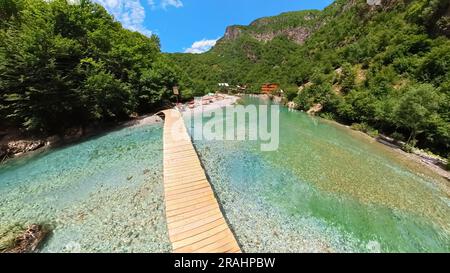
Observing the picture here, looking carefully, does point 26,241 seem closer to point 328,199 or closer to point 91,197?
point 91,197

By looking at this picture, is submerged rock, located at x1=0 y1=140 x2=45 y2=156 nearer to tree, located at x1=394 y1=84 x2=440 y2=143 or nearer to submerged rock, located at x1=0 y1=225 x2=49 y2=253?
submerged rock, located at x1=0 y1=225 x2=49 y2=253

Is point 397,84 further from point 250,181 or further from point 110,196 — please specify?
point 110,196

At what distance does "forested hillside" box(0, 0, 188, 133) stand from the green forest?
0.07 meters

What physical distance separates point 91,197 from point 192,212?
17.5 feet

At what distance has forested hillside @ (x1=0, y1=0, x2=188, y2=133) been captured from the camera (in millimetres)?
13055

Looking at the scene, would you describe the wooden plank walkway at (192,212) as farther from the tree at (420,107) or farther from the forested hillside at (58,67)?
the tree at (420,107)

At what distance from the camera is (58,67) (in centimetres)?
1502

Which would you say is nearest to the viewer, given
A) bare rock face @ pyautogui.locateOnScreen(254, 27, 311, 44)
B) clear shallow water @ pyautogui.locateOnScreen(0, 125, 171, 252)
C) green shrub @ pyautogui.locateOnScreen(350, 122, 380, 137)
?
clear shallow water @ pyautogui.locateOnScreen(0, 125, 171, 252)

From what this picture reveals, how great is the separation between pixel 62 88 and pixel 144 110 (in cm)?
1091

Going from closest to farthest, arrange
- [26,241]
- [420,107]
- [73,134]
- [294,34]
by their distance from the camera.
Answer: [26,241]
[420,107]
[73,134]
[294,34]

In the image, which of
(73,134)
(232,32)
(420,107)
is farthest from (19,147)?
(232,32)

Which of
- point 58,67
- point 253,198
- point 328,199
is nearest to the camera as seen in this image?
point 253,198

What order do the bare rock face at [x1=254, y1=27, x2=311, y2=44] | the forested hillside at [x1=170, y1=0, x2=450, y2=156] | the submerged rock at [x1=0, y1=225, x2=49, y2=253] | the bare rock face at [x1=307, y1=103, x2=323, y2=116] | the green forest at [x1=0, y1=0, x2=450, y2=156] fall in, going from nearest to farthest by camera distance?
the submerged rock at [x1=0, y1=225, x2=49, y2=253] → the green forest at [x1=0, y1=0, x2=450, y2=156] → the forested hillside at [x1=170, y1=0, x2=450, y2=156] → the bare rock face at [x1=307, y1=103, x2=323, y2=116] → the bare rock face at [x1=254, y1=27, x2=311, y2=44]

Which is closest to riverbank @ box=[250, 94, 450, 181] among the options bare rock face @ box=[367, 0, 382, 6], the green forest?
the green forest
